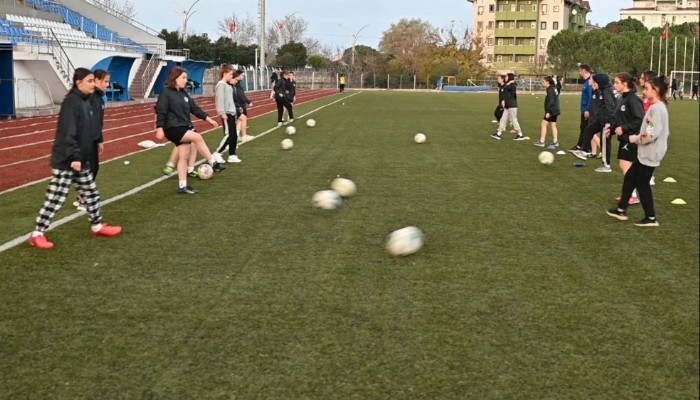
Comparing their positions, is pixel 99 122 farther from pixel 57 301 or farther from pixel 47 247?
pixel 57 301

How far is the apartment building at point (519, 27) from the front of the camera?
10344cm

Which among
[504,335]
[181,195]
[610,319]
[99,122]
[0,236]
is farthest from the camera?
[181,195]

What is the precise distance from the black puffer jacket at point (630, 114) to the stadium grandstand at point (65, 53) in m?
21.7

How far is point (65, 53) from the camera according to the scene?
31.5 m

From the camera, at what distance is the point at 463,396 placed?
11.8ft

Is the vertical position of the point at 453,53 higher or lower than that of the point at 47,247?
higher

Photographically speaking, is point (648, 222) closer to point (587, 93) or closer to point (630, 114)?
point (630, 114)

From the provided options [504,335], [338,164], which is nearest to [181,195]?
[338,164]

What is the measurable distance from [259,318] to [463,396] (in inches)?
67.0

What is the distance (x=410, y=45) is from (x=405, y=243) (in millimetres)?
101020

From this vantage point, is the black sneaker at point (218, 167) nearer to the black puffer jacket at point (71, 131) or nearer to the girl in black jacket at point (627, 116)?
the black puffer jacket at point (71, 131)

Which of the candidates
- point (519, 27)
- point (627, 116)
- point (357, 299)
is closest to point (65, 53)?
point (627, 116)

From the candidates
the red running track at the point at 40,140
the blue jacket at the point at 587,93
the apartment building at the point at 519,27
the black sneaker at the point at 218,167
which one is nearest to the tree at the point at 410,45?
the apartment building at the point at 519,27

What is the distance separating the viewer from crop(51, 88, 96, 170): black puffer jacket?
21.3ft
